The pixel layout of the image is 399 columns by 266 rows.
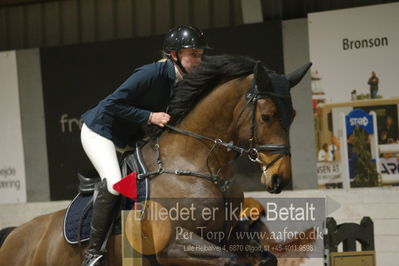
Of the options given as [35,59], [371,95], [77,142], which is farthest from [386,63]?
[35,59]

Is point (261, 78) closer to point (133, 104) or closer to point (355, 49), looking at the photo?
point (133, 104)

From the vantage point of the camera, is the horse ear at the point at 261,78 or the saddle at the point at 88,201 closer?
the horse ear at the point at 261,78

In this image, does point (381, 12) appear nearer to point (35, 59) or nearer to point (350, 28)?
point (350, 28)

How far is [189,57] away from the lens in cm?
326

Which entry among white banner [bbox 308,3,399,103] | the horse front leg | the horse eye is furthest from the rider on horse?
white banner [bbox 308,3,399,103]

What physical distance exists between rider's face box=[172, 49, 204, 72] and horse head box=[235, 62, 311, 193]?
0.42 metres

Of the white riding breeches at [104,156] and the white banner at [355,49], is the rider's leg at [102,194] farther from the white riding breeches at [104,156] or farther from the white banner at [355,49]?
the white banner at [355,49]

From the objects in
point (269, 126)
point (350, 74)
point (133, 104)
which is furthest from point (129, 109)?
point (350, 74)

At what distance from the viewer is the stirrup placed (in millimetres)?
3215

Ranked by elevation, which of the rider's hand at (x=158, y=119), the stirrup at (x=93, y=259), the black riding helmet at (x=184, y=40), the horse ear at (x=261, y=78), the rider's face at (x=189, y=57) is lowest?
the stirrup at (x=93, y=259)

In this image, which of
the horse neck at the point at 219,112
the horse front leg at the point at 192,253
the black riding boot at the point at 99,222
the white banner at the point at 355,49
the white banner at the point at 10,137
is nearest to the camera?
the horse front leg at the point at 192,253

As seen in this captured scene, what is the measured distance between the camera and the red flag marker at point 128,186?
3158 millimetres

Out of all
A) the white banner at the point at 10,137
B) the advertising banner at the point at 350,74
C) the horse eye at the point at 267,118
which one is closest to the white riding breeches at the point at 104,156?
the horse eye at the point at 267,118

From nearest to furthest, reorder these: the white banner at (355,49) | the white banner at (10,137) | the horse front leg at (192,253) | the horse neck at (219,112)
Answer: the horse front leg at (192,253), the horse neck at (219,112), the white banner at (355,49), the white banner at (10,137)
